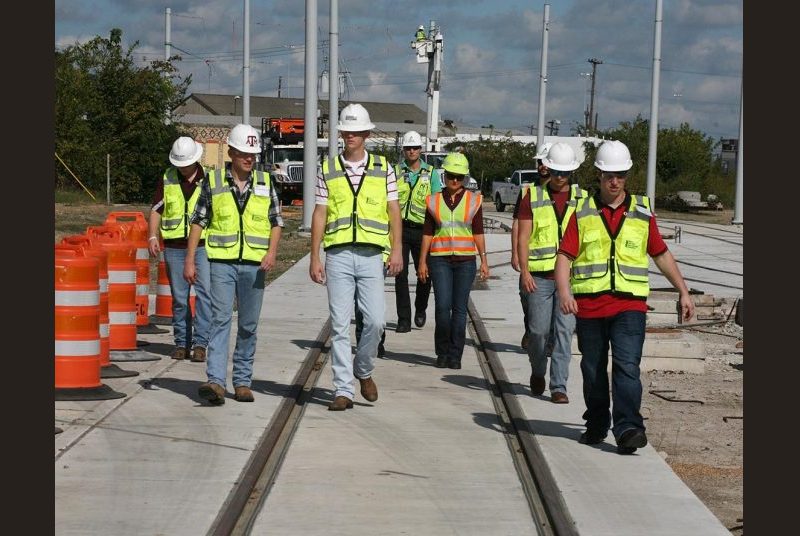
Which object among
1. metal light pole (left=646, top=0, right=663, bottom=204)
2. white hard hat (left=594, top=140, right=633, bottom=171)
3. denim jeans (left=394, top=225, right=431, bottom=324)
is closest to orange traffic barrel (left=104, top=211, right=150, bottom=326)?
denim jeans (left=394, top=225, right=431, bottom=324)

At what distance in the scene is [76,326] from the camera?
35.7 ft

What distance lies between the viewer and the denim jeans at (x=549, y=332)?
1141 cm

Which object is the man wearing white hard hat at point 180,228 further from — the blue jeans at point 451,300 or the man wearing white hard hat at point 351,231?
the man wearing white hard hat at point 351,231

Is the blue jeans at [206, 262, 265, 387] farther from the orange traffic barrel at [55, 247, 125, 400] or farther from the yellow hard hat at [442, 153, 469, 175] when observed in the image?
the yellow hard hat at [442, 153, 469, 175]

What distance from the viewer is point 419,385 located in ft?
40.3

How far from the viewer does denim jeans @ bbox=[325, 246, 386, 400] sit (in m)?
10.7

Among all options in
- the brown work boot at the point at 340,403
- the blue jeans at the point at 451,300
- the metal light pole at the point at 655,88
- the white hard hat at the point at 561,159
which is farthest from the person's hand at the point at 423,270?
the metal light pole at the point at 655,88

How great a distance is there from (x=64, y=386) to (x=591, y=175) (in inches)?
2016

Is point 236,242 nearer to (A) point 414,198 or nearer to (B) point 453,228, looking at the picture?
(B) point 453,228

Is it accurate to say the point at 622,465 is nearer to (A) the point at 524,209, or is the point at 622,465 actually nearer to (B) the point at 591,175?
(A) the point at 524,209

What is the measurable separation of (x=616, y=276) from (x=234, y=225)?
9.96 feet

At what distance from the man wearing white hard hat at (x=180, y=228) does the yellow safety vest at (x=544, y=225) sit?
297cm

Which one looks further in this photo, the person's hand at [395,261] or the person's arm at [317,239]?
the person's hand at [395,261]

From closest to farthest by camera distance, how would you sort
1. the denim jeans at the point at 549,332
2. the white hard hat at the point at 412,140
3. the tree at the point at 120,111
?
the denim jeans at the point at 549,332, the white hard hat at the point at 412,140, the tree at the point at 120,111
